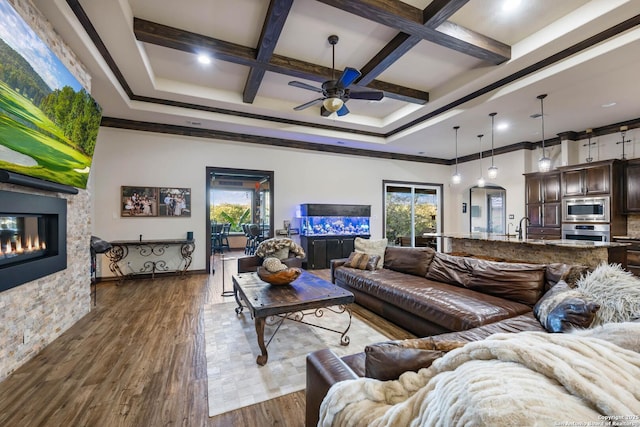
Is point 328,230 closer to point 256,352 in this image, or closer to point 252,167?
point 252,167

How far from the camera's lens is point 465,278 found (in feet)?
10.3

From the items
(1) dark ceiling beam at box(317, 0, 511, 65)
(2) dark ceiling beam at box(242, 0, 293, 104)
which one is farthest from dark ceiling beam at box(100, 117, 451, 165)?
(1) dark ceiling beam at box(317, 0, 511, 65)

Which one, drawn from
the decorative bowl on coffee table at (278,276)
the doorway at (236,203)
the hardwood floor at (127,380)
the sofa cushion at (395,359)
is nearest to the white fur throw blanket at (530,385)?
the sofa cushion at (395,359)

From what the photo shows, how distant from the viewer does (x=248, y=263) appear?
407 centimetres

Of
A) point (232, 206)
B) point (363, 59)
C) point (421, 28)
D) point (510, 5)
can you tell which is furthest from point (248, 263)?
point (232, 206)

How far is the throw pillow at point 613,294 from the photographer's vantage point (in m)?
1.56

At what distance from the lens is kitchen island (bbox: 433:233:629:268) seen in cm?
325

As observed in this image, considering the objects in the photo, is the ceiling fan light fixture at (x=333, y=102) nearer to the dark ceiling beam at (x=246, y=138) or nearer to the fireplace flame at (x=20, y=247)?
the dark ceiling beam at (x=246, y=138)

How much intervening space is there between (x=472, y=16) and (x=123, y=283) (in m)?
6.65

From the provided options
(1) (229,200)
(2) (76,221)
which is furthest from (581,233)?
(1) (229,200)

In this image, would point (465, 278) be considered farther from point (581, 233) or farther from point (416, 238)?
point (416, 238)

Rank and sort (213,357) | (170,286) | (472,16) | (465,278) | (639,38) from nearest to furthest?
1. (213,357)
2. (639,38)
3. (472,16)
4. (465,278)
5. (170,286)

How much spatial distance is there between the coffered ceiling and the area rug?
9.92 feet

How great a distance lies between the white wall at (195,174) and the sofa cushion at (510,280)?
174 inches
